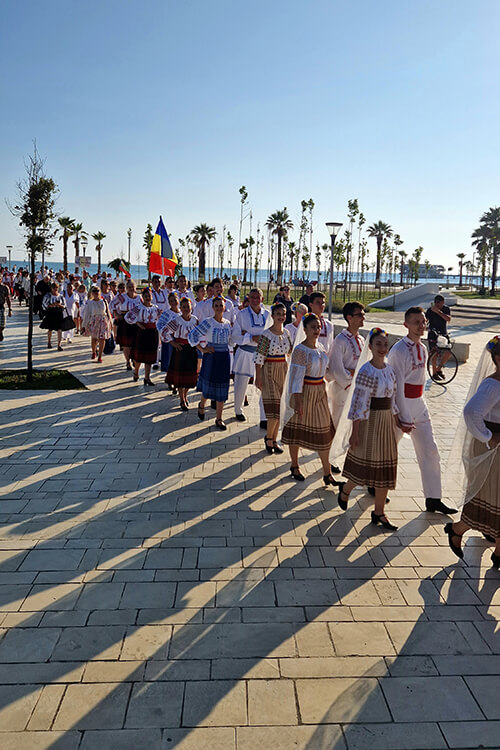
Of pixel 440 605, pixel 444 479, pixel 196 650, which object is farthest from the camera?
pixel 444 479

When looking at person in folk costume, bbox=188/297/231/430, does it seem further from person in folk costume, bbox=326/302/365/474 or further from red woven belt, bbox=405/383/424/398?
red woven belt, bbox=405/383/424/398

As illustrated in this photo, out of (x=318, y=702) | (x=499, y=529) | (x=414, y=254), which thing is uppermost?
(x=414, y=254)

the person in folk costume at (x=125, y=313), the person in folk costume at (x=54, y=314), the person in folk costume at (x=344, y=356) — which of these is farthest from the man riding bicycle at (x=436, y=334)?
the person in folk costume at (x=54, y=314)

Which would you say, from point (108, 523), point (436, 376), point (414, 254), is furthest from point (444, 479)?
point (414, 254)

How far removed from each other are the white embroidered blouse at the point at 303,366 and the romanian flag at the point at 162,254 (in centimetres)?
1020

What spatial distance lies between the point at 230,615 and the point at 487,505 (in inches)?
79.1

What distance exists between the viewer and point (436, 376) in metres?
12.7

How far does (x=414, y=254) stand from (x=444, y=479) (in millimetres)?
69423

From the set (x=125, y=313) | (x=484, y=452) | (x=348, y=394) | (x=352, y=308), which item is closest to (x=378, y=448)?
(x=348, y=394)

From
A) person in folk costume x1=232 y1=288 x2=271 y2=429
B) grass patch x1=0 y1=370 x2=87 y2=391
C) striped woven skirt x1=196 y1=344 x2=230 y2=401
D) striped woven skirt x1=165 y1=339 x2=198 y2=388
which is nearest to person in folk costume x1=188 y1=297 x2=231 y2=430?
striped woven skirt x1=196 y1=344 x2=230 y2=401

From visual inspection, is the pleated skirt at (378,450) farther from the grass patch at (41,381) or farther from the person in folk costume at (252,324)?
the grass patch at (41,381)

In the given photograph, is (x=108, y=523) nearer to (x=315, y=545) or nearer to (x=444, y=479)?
(x=315, y=545)

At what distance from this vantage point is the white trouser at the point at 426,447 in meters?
5.36

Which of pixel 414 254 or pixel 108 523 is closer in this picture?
pixel 108 523
